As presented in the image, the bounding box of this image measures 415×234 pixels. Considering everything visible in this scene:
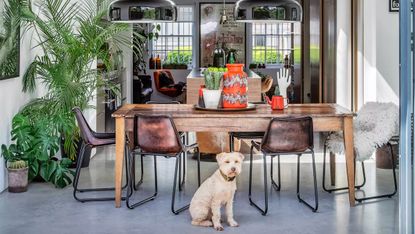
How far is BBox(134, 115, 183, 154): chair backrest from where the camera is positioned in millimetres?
5770

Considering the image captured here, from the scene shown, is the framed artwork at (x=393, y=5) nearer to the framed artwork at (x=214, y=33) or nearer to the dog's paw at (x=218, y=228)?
A: the dog's paw at (x=218, y=228)

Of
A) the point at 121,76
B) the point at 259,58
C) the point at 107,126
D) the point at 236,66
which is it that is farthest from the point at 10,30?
the point at 259,58

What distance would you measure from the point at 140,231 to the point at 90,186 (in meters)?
1.88

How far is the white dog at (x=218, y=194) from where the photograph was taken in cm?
514

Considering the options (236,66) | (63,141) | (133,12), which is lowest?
(63,141)

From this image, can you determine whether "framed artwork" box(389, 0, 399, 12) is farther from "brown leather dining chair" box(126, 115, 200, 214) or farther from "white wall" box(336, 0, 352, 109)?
"brown leather dining chair" box(126, 115, 200, 214)

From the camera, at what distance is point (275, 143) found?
5.79m

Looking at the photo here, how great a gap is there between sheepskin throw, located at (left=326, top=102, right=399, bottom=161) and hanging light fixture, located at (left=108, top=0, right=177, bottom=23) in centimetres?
190

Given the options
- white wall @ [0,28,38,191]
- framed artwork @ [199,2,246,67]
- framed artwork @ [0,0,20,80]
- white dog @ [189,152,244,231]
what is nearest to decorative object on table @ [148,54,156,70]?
framed artwork @ [199,2,246,67]

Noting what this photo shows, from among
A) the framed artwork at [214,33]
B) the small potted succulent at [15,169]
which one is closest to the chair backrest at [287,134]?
the small potted succulent at [15,169]

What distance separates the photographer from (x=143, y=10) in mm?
6148

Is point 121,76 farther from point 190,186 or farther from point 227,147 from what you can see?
point 190,186

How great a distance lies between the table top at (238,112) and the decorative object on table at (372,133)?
28cm

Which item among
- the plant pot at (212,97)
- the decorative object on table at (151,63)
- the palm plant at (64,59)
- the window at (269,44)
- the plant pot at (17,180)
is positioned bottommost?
the plant pot at (17,180)
